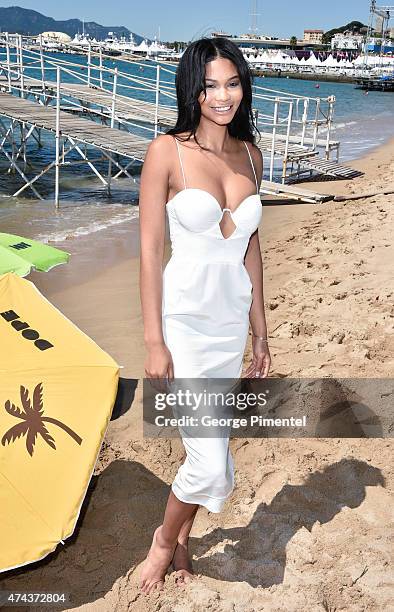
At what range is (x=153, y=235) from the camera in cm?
242

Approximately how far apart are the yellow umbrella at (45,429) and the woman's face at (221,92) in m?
1.56

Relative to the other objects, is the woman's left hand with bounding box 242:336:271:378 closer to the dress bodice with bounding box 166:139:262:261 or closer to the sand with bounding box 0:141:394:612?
the dress bodice with bounding box 166:139:262:261

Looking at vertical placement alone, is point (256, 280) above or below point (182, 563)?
above

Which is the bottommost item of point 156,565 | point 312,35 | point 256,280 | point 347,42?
point 156,565

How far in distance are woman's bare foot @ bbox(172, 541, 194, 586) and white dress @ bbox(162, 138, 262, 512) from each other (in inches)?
22.4

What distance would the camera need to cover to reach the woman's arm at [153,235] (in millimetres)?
2363

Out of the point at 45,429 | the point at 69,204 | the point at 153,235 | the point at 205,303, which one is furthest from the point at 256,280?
the point at 69,204

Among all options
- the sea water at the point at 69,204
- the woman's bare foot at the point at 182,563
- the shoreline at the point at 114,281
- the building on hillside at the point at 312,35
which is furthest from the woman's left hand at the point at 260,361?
the building on hillside at the point at 312,35

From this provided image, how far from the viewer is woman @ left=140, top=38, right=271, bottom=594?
7.82ft

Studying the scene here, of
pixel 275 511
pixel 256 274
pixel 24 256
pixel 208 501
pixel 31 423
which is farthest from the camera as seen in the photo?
pixel 24 256

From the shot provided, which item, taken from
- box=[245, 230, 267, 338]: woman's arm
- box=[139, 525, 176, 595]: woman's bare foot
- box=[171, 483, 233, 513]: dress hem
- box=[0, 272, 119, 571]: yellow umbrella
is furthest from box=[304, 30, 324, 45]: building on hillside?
box=[171, 483, 233, 513]: dress hem

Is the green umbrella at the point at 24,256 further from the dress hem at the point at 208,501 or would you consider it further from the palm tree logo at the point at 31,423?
the dress hem at the point at 208,501

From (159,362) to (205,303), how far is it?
296 mm

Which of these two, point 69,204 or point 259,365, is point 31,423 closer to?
point 259,365
